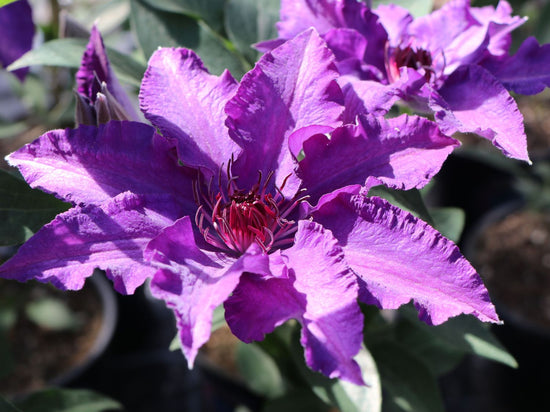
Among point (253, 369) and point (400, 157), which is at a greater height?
point (400, 157)

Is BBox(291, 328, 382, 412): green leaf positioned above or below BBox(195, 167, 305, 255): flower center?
below

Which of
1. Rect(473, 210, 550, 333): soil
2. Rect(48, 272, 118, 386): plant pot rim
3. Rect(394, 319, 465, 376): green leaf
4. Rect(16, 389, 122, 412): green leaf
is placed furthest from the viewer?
Rect(473, 210, 550, 333): soil

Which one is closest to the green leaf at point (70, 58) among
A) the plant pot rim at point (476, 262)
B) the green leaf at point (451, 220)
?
the green leaf at point (451, 220)

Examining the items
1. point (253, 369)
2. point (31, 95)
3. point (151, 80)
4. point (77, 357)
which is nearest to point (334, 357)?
point (151, 80)

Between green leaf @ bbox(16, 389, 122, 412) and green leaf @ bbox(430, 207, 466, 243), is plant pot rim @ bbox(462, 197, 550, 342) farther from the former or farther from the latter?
green leaf @ bbox(16, 389, 122, 412)

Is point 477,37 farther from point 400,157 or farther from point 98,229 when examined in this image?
point 98,229

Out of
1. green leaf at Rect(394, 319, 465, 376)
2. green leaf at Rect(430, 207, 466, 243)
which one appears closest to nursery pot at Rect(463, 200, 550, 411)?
green leaf at Rect(394, 319, 465, 376)

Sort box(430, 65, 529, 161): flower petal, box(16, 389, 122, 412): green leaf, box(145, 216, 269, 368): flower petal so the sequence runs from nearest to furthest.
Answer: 1. box(145, 216, 269, 368): flower petal
2. box(430, 65, 529, 161): flower petal
3. box(16, 389, 122, 412): green leaf
